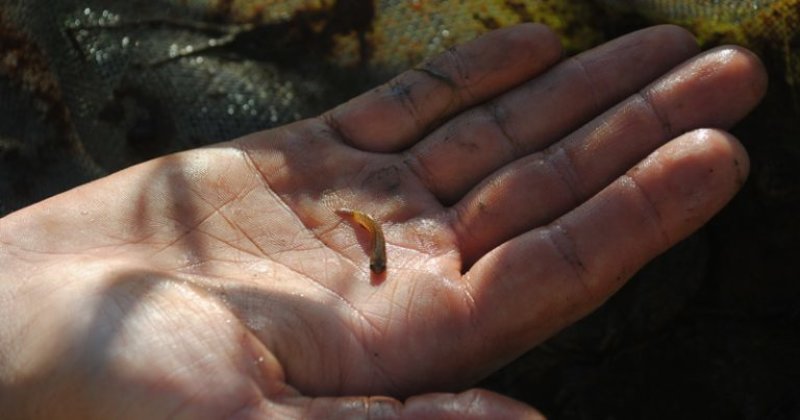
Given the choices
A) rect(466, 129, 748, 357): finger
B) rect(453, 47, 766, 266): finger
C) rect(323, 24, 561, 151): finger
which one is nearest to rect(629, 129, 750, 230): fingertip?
rect(466, 129, 748, 357): finger

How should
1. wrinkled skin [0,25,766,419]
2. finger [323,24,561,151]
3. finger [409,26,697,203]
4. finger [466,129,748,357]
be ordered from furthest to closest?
finger [323,24,561,151]
finger [409,26,697,203]
finger [466,129,748,357]
wrinkled skin [0,25,766,419]

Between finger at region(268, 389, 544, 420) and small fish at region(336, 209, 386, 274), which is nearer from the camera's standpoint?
finger at region(268, 389, 544, 420)

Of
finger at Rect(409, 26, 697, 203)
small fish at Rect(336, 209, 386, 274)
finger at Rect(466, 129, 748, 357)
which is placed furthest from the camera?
finger at Rect(409, 26, 697, 203)

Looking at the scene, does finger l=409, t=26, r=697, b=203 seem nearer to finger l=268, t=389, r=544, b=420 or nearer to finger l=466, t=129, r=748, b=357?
finger l=466, t=129, r=748, b=357

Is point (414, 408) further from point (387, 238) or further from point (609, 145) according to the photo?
point (609, 145)

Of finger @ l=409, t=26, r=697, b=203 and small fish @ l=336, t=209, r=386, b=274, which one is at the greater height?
finger @ l=409, t=26, r=697, b=203

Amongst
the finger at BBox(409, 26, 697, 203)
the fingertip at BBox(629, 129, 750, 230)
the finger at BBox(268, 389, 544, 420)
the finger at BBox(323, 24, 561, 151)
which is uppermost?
the finger at BBox(323, 24, 561, 151)
